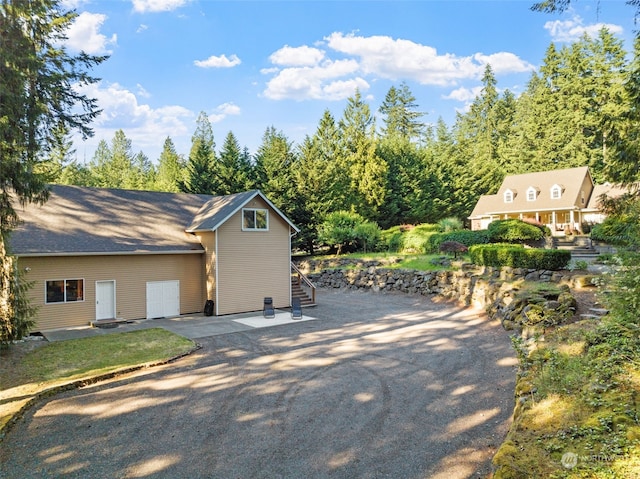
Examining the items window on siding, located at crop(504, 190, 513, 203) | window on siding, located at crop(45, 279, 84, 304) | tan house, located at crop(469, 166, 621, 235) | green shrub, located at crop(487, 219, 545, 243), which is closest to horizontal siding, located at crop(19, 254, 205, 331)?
window on siding, located at crop(45, 279, 84, 304)

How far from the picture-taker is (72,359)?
10.7m

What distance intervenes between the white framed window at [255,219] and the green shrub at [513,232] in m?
14.9

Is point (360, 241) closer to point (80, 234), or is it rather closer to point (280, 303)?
point (280, 303)

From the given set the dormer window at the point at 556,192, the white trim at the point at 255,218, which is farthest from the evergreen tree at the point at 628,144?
the dormer window at the point at 556,192

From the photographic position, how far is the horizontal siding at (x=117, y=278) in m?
14.5

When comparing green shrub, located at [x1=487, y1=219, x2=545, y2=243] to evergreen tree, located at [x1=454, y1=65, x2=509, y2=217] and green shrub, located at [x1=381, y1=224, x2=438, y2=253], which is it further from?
evergreen tree, located at [x1=454, y1=65, x2=509, y2=217]

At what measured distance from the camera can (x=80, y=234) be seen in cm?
1576

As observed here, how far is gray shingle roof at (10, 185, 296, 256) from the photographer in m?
14.9

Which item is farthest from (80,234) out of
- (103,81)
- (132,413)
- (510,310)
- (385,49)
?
(385,49)

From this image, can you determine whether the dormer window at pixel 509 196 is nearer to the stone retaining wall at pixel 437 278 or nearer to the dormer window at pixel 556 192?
the dormer window at pixel 556 192

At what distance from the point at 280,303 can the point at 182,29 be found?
1263 cm

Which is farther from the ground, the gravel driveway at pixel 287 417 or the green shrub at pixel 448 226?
the green shrub at pixel 448 226

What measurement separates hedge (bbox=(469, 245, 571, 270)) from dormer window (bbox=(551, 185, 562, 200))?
21.5m

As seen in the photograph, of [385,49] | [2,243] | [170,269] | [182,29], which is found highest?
[385,49]
